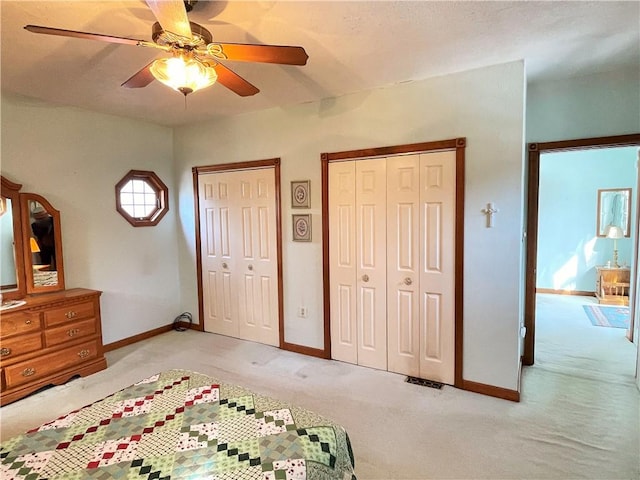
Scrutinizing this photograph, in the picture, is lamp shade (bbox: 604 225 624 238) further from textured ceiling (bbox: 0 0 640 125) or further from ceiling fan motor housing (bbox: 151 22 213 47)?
ceiling fan motor housing (bbox: 151 22 213 47)

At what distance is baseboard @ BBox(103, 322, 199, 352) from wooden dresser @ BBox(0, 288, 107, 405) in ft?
1.54

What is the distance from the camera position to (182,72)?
1.65 metres

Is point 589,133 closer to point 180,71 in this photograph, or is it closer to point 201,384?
point 180,71

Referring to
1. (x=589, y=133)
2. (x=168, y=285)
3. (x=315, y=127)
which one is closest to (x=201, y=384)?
(x=315, y=127)

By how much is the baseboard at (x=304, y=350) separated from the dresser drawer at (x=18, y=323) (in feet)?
7.28

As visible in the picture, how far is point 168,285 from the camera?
4.50 metres

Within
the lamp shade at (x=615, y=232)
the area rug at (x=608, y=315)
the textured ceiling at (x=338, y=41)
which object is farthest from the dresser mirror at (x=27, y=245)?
the lamp shade at (x=615, y=232)

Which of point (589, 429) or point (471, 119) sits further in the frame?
point (471, 119)

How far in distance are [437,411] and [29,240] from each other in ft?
12.3

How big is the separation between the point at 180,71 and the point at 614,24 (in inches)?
98.1

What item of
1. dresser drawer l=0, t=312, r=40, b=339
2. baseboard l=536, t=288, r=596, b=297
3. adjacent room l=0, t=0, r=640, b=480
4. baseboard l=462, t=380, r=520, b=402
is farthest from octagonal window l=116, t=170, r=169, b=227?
baseboard l=536, t=288, r=596, b=297

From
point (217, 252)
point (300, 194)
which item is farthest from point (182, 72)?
point (217, 252)

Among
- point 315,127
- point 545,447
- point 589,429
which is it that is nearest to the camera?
point 545,447

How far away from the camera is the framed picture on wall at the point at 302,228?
358 centimetres
